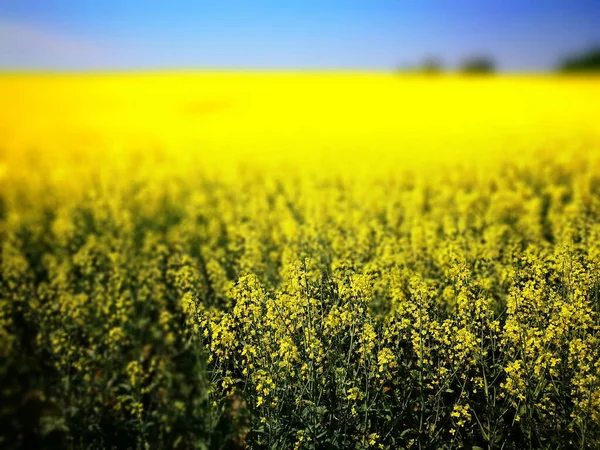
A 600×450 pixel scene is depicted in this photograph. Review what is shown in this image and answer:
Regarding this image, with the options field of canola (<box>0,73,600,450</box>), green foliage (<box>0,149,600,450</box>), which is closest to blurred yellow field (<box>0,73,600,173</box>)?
field of canola (<box>0,73,600,450</box>)

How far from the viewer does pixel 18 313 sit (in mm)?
8164

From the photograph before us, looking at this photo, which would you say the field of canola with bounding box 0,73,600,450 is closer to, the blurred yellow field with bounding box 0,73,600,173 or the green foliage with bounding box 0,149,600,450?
the green foliage with bounding box 0,149,600,450

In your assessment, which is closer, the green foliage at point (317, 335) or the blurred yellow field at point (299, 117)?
the green foliage at point (317, 335)

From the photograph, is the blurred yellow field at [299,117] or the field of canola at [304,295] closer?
the field of canola at [304,295]

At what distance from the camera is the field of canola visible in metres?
5.14

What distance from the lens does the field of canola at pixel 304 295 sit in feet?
16.9

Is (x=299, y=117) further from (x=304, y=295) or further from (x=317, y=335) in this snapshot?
(x=317, y=335)

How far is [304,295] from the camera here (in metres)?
5.45

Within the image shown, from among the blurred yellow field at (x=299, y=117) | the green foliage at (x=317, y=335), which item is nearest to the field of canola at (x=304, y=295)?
the green foliage at (x=317, y=335)

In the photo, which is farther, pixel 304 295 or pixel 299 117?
pixel 299 117

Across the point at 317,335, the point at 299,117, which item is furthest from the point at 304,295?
the point at 299,117

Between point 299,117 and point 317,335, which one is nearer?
point 317,335

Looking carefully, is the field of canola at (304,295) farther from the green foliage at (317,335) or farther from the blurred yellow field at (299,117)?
the blurred yellow field at (299,117)

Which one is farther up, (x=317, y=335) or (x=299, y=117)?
(x=299, y=117)
